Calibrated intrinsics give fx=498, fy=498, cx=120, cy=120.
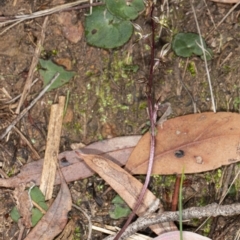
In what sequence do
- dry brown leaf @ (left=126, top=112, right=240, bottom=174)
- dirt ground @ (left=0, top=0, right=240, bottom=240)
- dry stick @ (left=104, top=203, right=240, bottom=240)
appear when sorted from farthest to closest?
dirt ground @ (left=0, top=0, right=240, bottom=240)
dry brown leaf @ (left=126, top=112, right=240, bottom=174)
dry stick @ (left=104, top=203, right=240, bottom=240)

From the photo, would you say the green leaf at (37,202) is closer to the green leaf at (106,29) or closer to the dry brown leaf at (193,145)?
the dry brown leaf at (193,145)

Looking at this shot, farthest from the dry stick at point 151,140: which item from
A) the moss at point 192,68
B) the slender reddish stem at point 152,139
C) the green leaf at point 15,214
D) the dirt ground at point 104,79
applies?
the green leaf at point 15,214

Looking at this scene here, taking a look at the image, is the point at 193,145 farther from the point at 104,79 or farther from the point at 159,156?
the point at 104,79

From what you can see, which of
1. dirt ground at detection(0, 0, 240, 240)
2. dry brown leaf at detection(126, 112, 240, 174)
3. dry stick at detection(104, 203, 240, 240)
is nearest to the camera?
dry stick at detection(104, 203, 240, 240)

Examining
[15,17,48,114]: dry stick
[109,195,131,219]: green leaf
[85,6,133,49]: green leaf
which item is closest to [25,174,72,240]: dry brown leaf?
[109,195,131,219]: green leaf

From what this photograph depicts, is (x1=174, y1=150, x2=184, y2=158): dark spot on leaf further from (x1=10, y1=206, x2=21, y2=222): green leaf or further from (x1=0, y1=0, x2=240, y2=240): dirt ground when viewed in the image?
(x1=10, y1=206, x2=21, y2=222): green leaf

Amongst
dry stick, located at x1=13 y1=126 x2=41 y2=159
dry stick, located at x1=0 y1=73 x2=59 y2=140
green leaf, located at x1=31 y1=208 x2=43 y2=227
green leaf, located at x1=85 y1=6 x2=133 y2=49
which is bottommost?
green leaf, located at x1=31 y1=208 x2=43 y2=227
